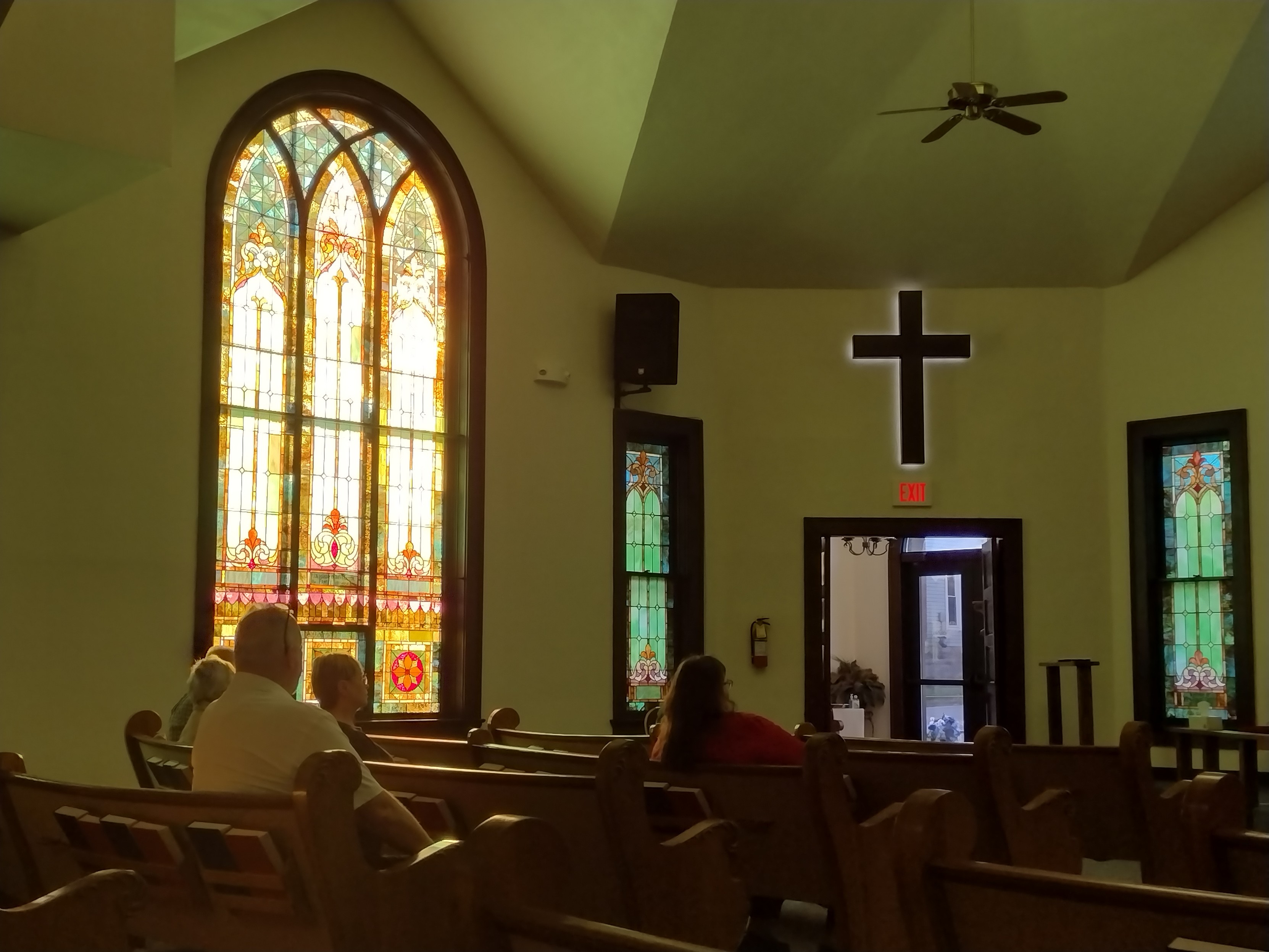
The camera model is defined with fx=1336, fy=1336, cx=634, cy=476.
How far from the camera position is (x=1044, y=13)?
7332 millimetres

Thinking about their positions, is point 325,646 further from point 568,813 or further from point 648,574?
point 568,813

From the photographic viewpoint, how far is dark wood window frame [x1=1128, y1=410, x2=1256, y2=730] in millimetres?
8062

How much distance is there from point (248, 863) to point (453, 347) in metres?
5.28

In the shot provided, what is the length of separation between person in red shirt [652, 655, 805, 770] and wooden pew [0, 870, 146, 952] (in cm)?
240

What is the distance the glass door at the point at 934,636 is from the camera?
11148 millimetres

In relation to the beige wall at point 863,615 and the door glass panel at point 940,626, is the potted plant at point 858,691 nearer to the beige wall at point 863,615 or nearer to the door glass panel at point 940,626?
the beige wall at point 863,615

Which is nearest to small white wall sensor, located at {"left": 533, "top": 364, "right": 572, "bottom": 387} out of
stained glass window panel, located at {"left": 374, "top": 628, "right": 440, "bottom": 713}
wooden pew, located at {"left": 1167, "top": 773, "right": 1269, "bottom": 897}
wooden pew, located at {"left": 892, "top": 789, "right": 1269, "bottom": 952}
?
stained glass window panel, located at {"left": 374, "top": 628, "right": 440, "bottom": 713}

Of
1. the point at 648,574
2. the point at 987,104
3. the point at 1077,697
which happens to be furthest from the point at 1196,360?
the point at 648,574

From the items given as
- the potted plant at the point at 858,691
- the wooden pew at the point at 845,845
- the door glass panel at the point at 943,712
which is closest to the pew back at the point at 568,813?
the wooden pew at the point at 845,845

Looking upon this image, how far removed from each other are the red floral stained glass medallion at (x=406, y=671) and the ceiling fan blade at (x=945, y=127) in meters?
3.83

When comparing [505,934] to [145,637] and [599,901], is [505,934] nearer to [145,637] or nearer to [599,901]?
[599,901]

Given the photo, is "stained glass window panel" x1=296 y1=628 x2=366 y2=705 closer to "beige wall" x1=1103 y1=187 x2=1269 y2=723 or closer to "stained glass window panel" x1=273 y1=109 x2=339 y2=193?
"stained glass window panel" x1=273 y1=109 x2=339 y2=193

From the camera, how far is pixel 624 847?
3266 mm

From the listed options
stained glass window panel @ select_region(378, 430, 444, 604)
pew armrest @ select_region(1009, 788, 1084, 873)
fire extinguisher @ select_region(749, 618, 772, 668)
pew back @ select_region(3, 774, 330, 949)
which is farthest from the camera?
fire extinguisher @ select_region(749, 618, 772, 668)
